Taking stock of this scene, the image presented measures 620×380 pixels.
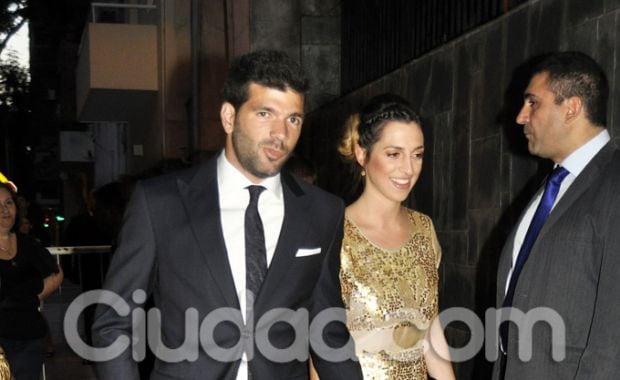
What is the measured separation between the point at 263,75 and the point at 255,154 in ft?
0.95

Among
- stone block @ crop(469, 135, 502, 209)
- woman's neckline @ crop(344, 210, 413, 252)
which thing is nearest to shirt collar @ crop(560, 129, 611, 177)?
woman's neckline @ crop(344, 210, 413, 252)

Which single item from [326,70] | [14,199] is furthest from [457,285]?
[326,70]

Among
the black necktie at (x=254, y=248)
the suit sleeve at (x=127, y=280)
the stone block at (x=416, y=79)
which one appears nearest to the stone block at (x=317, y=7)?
the stone block at (x=416, y=79)

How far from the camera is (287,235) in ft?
9.23

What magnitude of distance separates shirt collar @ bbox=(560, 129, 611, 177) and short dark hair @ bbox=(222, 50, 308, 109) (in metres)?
1.38

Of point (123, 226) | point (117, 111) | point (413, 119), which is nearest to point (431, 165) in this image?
point (413, 119)

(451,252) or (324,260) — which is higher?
(324,260)

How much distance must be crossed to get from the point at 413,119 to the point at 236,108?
1.16 metres

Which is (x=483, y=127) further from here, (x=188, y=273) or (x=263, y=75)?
(x=188, y=273)

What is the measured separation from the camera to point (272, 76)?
2.77 m

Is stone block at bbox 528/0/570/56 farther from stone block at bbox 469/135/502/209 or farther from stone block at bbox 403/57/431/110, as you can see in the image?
stone block at bbox 403/57/431/110

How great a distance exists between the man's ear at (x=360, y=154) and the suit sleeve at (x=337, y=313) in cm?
73

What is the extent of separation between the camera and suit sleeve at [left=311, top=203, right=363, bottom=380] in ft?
9.78

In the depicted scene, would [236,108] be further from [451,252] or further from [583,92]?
[451,252]
